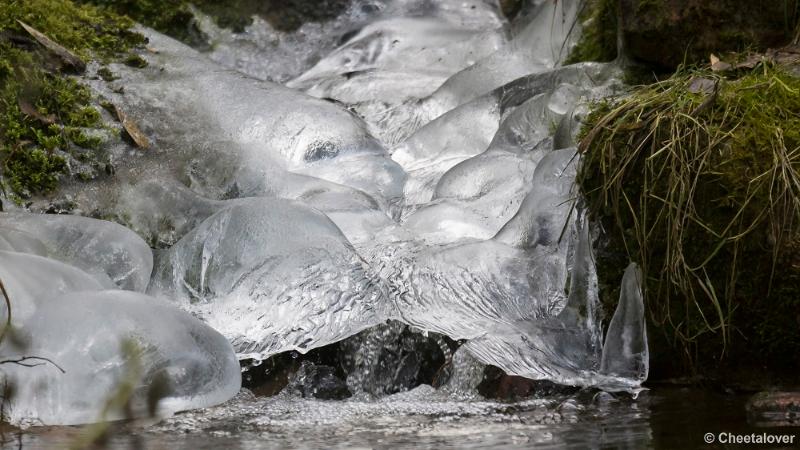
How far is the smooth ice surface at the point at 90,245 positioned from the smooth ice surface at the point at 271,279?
0.34 feet

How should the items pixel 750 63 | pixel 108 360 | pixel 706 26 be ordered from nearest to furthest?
1. pixel 108 360
2. pixel 750 63
3. pixel 706 26

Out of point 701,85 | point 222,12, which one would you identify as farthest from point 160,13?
point 701,85

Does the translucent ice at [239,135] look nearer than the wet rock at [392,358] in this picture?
No

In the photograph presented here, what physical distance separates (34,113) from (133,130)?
0.37m

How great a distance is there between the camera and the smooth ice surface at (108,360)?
8.81ft

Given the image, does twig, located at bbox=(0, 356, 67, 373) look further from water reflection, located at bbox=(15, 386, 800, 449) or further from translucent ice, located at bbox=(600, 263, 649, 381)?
translucent ice, located at bbox=(600, 263, 649, 381)

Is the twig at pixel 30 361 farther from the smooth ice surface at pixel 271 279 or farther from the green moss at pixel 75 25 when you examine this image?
the green moss at pixel 75 25

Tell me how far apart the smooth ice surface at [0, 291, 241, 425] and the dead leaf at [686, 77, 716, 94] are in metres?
1.59

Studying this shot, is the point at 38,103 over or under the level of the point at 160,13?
under

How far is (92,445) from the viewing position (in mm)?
2252

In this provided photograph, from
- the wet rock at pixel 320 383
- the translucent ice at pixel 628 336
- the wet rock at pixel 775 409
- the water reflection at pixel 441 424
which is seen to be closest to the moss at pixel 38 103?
the wet rock at pixel 320 383

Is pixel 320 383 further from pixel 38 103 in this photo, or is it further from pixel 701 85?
pixel 38 103

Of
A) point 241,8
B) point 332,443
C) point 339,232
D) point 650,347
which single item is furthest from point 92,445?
point 241,8

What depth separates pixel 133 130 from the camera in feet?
14.0
